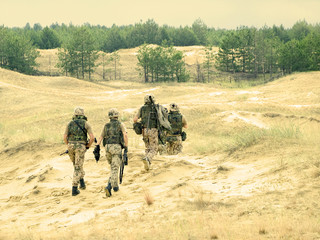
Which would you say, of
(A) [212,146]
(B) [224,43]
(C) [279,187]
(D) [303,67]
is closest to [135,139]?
(A) [212,146]

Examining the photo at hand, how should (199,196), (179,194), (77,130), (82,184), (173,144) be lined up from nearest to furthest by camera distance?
(199,196), (179,194), (77,130), (82,184), (173,144)

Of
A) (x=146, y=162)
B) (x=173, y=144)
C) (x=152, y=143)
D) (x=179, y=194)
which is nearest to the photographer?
(x=179, y=194)

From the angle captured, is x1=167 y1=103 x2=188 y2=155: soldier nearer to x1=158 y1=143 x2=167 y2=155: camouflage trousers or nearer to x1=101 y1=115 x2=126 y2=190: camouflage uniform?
x1=158 y1=143 x2=167 y2=155: camouflage trousers

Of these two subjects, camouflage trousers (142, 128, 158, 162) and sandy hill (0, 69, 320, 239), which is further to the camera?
camouflage trousers (142, 128, 158, 162)

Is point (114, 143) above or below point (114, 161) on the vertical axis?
above

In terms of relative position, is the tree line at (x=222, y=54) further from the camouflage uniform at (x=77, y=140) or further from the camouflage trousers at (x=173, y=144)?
the camouflage uniform at (x=77, y=140)

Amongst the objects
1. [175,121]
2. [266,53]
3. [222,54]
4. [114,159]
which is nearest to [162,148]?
[175,121]

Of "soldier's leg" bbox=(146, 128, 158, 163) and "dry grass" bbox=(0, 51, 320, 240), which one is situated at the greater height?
"soldier's leg" bbox=(146, 128, 158, 163)

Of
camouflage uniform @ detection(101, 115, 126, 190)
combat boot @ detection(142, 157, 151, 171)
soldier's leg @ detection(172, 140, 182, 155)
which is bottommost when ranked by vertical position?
combat boot @ detection(142, 157, 151, 171)

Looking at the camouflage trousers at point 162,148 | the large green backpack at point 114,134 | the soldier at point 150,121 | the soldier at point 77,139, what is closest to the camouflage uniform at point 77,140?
the soldier at point 77,139

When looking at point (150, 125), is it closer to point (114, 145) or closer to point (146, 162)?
point (146, 162)

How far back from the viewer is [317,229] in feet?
15.3

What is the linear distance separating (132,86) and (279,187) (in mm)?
51836

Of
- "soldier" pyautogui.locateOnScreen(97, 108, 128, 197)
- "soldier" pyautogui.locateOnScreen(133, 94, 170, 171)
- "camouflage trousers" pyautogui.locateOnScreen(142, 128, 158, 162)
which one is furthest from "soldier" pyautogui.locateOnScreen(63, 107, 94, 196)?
"camouflage trousers" pyautogui.locateOnScreen(142, 128, 158, 162)
